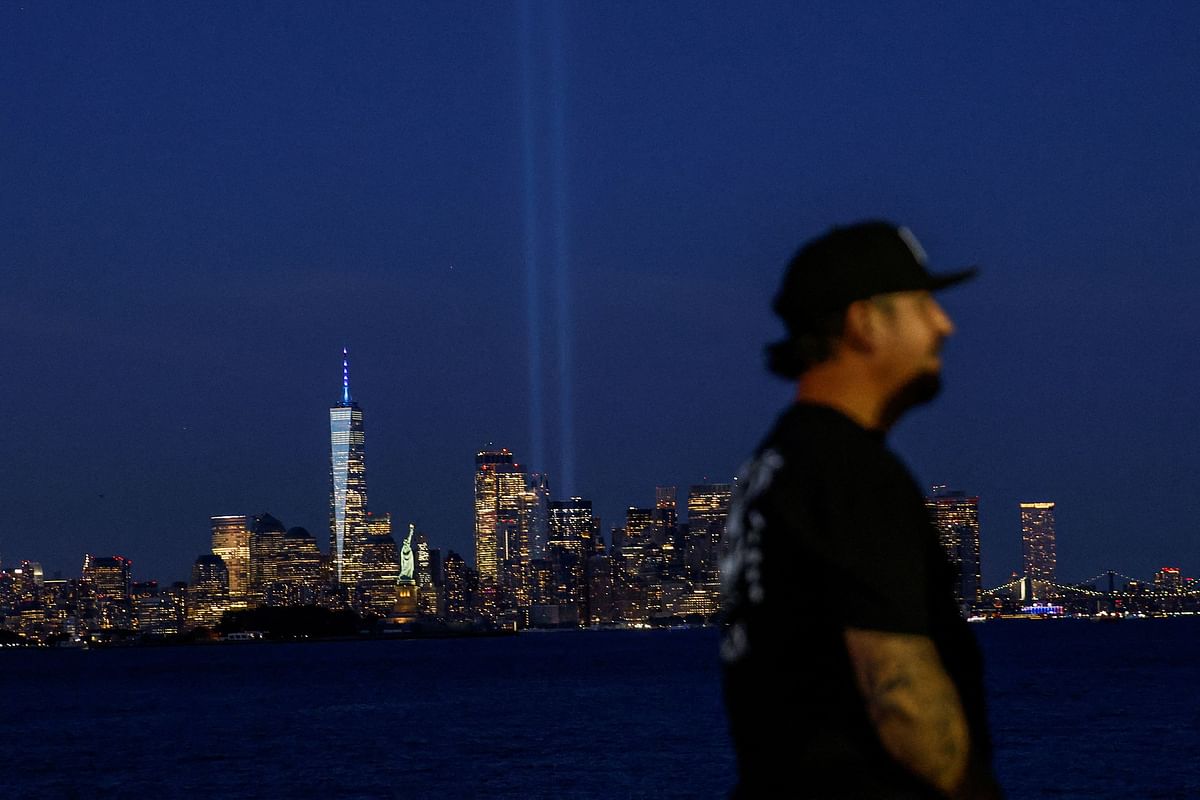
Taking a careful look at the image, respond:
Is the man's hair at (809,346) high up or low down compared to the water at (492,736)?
up

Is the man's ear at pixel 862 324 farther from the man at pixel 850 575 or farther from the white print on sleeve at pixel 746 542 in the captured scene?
the white print on sleeve at pixel 746 542

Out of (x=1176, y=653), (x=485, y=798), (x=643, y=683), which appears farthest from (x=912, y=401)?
(x=1176, y=653)

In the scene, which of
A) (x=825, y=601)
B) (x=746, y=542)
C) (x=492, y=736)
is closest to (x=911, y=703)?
(x=825, y=601)

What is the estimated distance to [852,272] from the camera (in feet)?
10.2

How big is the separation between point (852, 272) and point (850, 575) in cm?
56

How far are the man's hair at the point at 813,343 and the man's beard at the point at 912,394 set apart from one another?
13 cm

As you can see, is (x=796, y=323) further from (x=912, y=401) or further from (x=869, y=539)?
(x=869, y=539)

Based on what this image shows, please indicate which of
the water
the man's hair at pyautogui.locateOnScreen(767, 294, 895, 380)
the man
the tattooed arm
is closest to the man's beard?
the man

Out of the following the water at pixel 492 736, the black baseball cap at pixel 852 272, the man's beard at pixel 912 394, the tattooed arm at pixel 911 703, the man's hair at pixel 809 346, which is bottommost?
the water at pixel 492 736

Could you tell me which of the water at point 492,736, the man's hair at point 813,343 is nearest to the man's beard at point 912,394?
the man's hair at point 813,343

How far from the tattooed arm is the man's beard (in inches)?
17.9

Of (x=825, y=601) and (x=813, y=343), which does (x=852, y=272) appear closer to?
(x=813, y=343)

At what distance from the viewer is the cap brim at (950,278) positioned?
10.0 ft

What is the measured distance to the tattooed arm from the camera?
9.29ft
